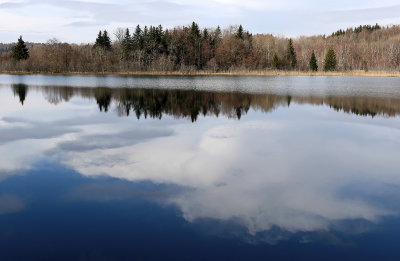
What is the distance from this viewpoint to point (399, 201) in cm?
663

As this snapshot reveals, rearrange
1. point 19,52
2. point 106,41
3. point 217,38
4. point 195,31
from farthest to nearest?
point 106,41, point 19,52, point 217,38, point 195,31

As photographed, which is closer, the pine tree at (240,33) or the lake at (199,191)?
the lake at (199,191)

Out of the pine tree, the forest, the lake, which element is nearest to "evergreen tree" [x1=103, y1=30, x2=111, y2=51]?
the forest

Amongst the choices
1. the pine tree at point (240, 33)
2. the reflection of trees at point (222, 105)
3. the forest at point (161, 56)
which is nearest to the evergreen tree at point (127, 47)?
the forest at point (161, 56)

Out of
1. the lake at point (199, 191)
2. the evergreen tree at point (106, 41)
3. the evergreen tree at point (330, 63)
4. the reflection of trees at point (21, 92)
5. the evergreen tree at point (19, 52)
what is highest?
the evergreen tree at point (106, 41)

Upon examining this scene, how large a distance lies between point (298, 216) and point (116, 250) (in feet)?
9.87

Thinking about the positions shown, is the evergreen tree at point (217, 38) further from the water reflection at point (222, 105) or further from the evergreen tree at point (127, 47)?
the water reflection at point (222, 105)

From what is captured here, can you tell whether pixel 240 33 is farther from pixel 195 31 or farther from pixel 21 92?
pixel 21 92

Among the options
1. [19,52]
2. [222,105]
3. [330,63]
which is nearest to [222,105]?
[222,105]

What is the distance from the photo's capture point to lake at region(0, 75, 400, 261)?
4945 mm

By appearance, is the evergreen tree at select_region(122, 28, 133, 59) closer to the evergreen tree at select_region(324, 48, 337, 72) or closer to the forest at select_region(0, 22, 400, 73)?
the forest at select_region(0, 22, 400, 73)

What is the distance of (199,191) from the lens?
702 cm

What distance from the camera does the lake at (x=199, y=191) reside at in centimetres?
495

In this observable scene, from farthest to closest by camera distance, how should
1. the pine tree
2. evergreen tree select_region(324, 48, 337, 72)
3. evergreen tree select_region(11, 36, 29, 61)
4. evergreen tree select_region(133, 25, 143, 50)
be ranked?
evergreen tree select_region(11, 36, 29, 61) < the pine tree < evergreen tree select_region(324, 48, 337, 72) < evergreen tree select_region(133, 25, 143, 50)
